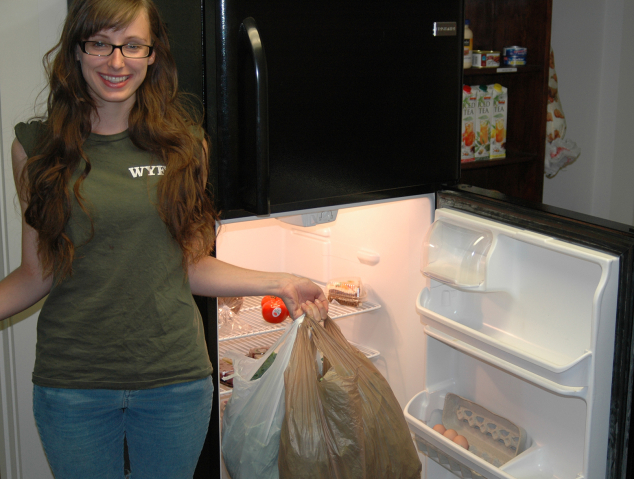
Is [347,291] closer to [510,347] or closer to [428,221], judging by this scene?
[428,221]

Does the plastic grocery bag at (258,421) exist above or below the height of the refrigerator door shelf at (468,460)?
above

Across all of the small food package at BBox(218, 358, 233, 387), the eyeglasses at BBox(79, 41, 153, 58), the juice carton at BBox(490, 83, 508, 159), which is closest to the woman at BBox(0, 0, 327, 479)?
the eyeglasses at BBox(79, 41, 153, 58)

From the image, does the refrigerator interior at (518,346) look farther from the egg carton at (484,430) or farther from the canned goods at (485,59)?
the canned goods at (485,59)

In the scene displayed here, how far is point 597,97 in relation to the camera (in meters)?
3.34

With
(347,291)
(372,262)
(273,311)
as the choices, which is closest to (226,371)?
(273,311)

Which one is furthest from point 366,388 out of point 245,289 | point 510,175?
point 510,175

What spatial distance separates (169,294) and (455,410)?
35.5 inches

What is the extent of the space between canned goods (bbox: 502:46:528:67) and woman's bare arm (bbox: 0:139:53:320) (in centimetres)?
202

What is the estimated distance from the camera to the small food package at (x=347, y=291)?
6.44ft

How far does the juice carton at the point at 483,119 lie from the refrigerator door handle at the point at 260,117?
148 cm

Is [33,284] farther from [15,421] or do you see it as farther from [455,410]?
[455,410]

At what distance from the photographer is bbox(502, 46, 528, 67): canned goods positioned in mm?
2570

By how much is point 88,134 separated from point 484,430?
119 centimetres

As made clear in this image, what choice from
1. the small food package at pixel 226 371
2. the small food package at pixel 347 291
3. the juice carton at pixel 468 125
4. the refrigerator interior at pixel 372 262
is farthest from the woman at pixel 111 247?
the juice carton at pixel 468 125
